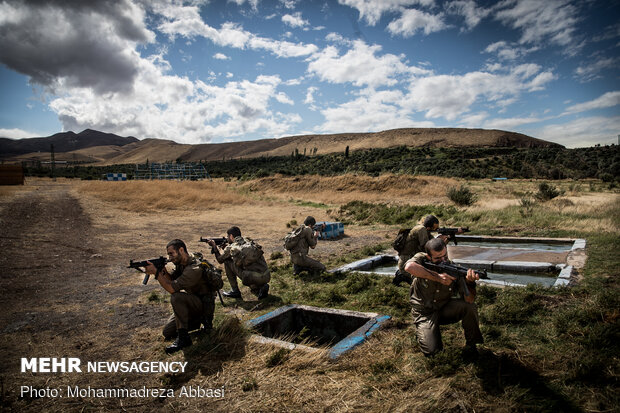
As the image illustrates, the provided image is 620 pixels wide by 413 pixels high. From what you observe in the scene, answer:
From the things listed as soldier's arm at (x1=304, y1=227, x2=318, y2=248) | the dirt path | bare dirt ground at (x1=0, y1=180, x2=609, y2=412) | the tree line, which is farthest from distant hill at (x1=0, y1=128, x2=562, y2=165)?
soldier's arm at (x1=304, y1=227, x2=318, y2=248)

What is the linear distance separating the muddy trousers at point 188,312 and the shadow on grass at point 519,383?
322 centimetres

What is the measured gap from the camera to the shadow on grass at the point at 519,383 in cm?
291

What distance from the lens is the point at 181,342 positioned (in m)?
4.34

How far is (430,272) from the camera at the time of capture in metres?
3.69

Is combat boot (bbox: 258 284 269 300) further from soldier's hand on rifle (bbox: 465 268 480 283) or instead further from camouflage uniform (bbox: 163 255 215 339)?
soldier's hand on rifle (bbox: 465 268 480 283)

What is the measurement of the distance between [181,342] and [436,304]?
119 inches

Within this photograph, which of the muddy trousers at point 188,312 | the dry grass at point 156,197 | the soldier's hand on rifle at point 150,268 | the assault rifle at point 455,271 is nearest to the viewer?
the assault rifle at point 455,271

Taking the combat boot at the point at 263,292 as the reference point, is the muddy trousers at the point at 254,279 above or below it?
above

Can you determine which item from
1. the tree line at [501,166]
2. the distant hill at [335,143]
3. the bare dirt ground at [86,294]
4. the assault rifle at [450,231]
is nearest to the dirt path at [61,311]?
the bare dirt ground at [86,294]

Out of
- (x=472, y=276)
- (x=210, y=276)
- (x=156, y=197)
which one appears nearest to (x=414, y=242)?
(x=472, y=276)

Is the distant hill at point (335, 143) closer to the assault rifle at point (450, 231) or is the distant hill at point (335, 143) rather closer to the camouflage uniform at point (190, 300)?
the assault rifle at point (450, 231)

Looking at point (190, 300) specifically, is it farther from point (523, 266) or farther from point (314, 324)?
point (523, 266)

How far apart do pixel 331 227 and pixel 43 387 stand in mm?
9689

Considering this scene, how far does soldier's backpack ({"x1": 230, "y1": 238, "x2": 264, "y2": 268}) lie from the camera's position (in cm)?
614
